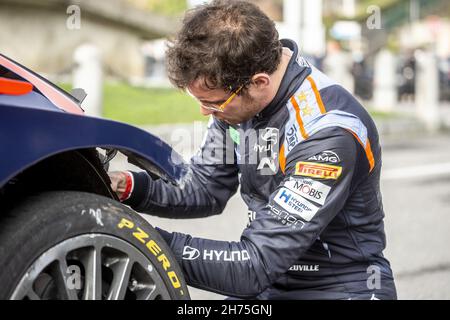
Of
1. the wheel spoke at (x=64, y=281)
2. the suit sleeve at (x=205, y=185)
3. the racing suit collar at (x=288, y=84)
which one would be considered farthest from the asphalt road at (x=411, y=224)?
the wheel spoke at (x=64, y=281)

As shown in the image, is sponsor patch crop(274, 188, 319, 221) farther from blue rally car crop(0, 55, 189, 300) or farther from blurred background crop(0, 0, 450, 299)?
blurred background crop(0, 0, 450, 299)

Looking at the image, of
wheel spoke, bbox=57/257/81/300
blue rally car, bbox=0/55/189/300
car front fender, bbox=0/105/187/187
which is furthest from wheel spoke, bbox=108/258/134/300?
car front fender, bbox=0/105/187/187

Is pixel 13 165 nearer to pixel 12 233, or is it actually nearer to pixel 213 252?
pixel 12 233

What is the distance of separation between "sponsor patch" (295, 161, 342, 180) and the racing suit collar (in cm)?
24

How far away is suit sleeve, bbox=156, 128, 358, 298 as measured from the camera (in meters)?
2.24

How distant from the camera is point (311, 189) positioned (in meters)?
2.34

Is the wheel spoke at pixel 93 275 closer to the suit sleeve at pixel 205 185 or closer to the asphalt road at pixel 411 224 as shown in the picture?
the suit sleeve at pixel 205 185

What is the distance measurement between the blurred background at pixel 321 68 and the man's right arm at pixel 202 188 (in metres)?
0.68

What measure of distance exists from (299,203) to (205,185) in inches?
25.8

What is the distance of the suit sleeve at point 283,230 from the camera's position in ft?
7.36

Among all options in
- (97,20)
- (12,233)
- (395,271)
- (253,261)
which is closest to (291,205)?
(253,261)

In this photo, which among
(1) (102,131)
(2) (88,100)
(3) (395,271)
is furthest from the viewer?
(2) (88,100)

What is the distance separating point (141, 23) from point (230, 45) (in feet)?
52.4

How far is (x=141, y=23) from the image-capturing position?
1792 cm
